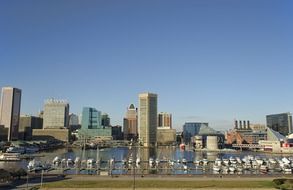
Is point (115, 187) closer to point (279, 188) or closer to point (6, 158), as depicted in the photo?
point (279, 188)

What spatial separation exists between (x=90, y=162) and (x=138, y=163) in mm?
19200

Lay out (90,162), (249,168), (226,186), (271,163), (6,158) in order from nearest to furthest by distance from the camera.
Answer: (226,186), (249,168), (90,162), (271,163), (6,158)

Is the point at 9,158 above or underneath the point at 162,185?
underneath

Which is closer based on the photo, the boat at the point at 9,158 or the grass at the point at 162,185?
the grass at the point at 162,185

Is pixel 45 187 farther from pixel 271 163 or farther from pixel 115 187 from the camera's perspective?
pixel 271 163

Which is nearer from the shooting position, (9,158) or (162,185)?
(162,185)

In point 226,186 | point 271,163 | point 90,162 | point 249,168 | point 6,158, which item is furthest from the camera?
point 6,158

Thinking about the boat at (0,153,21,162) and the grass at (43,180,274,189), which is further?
the boat at (0,153,21,162)

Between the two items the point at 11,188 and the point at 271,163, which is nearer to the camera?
the point at 11,188

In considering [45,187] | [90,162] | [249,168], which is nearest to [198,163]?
[249,168]

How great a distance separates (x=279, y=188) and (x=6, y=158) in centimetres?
13107

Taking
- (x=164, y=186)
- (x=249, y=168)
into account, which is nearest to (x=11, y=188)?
(x=164, y=186)

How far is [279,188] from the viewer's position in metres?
56.4

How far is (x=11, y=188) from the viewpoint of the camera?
5922 centimetres
